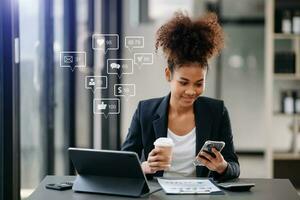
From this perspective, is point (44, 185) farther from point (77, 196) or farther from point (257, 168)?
point (257, 168)

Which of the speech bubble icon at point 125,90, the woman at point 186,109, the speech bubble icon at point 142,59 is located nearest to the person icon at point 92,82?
the speech bubble icon at point 125,90

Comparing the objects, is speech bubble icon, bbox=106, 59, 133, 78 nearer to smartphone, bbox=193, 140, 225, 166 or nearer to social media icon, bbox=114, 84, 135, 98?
social media icon, bbox=114, 84, 135, 98

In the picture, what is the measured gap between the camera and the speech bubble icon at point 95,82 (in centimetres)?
270

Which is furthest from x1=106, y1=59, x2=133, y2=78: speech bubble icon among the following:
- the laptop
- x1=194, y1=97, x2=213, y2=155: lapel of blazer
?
the laptop

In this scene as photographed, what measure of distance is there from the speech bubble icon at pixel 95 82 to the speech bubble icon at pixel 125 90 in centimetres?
6

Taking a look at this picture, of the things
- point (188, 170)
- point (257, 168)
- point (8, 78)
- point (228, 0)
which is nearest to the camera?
point (188, 170)

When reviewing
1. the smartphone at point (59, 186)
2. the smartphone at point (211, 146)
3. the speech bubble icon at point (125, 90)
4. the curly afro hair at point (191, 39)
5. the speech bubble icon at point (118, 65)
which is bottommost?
the smartphone at point (59, 186)

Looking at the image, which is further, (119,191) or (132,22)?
(132,22)

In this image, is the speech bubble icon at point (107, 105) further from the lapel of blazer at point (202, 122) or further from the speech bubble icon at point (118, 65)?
the lapel of blazer at point (202, 122)

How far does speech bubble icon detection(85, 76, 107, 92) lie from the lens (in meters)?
2.70

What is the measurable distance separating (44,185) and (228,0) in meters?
4.71

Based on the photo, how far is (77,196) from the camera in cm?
189

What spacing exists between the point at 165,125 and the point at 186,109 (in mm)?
127

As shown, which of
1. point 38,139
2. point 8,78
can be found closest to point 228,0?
point 38,139
